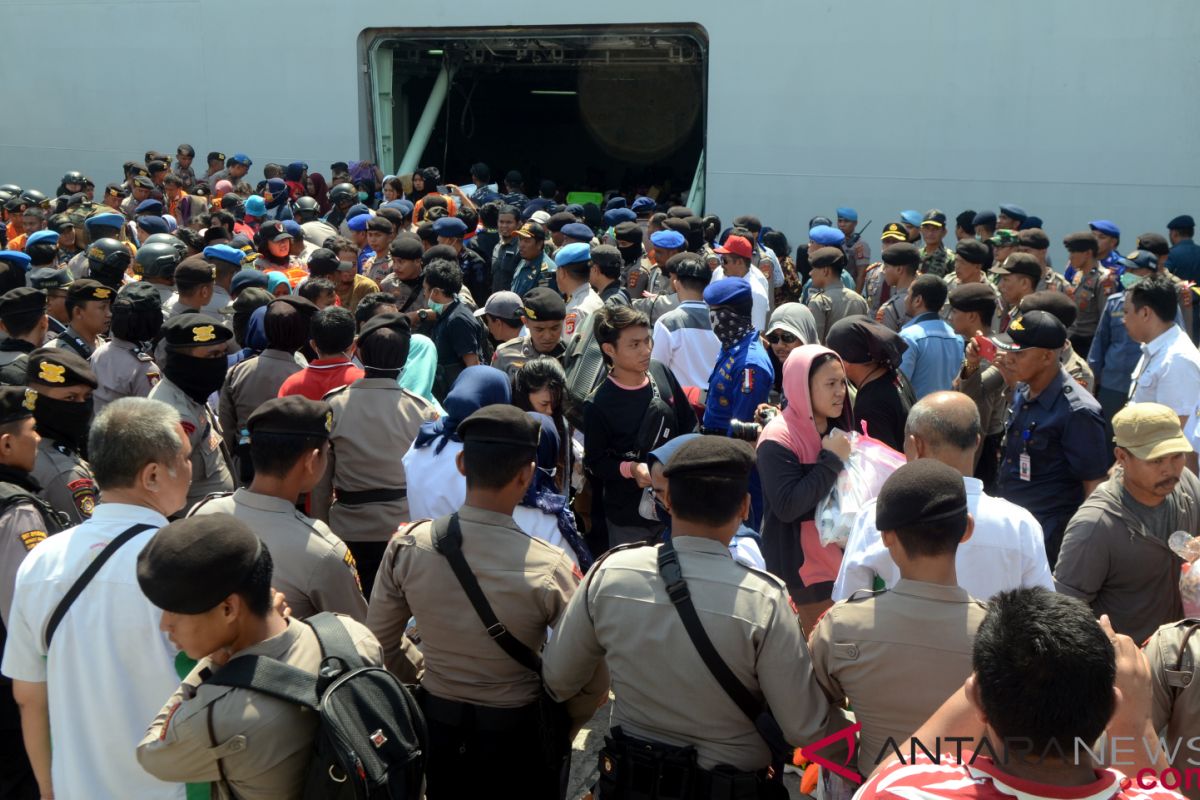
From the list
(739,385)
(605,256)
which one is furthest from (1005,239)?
→ (739,385)

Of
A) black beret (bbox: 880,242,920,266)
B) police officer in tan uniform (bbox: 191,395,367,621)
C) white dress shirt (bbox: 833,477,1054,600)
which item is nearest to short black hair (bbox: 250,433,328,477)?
police officer in tan uniform (bbox: 191,395,367,621)

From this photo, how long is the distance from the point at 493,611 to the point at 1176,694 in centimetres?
163

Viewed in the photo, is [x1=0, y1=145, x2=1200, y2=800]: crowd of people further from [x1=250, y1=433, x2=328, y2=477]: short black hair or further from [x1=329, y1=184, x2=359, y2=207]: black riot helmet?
[x1=329, y1=184, x2=359, y2=207]: black riot helmet

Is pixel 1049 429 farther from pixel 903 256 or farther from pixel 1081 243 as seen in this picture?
pixel 1081 243

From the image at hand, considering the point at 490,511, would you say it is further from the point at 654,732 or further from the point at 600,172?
the point at 600,172

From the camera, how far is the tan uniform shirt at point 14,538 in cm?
275

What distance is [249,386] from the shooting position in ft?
15.1

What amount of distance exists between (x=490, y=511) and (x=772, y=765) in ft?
3.16

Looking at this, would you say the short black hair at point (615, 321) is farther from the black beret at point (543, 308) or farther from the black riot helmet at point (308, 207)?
the black riot helmet at point (308, 207)

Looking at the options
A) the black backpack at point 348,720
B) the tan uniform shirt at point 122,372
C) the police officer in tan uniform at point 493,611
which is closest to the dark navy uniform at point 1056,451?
the police officer in tan uniform at point 493,611

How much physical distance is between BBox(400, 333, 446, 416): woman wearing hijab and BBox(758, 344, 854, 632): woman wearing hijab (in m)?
1.84

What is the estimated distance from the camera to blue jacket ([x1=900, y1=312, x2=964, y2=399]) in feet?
17.5

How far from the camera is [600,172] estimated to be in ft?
73.3

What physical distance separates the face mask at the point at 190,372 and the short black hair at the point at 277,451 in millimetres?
1330
